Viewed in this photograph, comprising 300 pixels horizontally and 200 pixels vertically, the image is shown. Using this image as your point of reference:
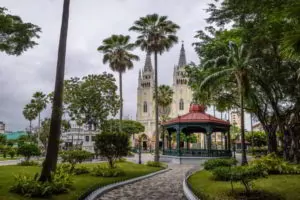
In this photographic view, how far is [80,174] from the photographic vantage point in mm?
18844

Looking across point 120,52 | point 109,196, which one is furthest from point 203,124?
point 109,196

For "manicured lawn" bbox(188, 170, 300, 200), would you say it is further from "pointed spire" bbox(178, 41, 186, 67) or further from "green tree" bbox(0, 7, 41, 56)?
"pointed spire" bbox(178, 41, 186, 67)

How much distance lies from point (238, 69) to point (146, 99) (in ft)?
296

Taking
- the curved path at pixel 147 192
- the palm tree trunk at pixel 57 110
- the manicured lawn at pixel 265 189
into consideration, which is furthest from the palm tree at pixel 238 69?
the palm tree trunk at pixel 57 110

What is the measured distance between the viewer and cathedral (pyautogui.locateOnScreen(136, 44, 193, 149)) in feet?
350

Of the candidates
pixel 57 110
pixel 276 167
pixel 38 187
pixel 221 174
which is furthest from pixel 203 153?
pixel 38 187

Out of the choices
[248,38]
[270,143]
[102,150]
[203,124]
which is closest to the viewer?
[248,38]

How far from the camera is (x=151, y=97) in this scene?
4338 inches

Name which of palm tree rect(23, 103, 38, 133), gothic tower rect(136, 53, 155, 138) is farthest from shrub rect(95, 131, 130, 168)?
gothic tower rect(136, 53, 155, 138)

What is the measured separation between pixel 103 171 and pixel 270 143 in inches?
681

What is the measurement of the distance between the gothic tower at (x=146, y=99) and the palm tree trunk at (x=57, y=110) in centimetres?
9264

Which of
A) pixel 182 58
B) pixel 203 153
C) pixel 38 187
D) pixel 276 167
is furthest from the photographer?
pixel 182 58

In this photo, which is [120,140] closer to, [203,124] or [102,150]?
[102,150]

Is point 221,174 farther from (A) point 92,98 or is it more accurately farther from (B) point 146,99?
(B) point 146,99
